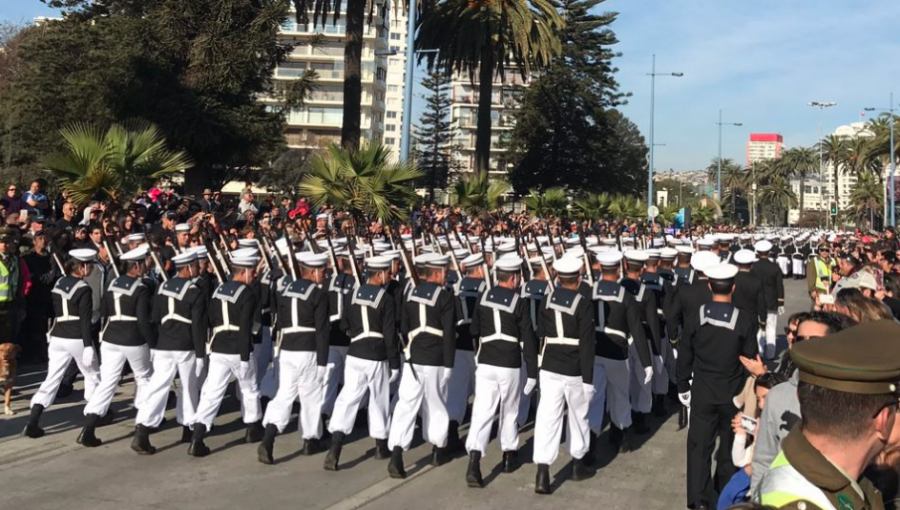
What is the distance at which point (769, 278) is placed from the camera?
1423 centimetres

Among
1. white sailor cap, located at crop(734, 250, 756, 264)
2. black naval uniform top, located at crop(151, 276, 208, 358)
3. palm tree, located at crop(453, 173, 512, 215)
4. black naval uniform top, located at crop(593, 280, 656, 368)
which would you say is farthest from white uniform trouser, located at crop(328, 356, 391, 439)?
palm tree, located at crop(453, 173, 512, 215)

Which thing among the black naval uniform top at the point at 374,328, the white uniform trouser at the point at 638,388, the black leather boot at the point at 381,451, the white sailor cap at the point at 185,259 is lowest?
the black leather boot at the point at 381,451

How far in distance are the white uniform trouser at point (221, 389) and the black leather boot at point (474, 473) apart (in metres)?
2.49

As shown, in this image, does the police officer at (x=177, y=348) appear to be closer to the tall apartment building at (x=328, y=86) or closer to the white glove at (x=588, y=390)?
the white glove at (x=588, y=390)

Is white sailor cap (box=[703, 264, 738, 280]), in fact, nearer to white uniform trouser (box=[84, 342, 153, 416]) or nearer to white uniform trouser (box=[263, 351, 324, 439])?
white uniform trouser (box=[263, 351, 324, 439])

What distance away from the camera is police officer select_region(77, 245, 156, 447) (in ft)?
28.5

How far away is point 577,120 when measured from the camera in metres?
55.2

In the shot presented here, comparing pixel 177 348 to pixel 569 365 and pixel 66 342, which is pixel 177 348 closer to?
pixel 66 342

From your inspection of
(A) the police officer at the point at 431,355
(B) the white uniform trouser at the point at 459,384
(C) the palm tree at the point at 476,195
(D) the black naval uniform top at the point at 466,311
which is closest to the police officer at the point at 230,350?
(A) the police officer at the point at 431,355

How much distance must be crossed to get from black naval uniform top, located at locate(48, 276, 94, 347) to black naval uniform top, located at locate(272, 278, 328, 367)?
81.8 inches

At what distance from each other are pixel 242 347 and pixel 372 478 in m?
1.87

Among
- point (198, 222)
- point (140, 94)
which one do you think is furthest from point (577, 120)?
point (198, 222)

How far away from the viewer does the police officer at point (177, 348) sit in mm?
8523

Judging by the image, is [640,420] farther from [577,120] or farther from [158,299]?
→ [577,120]
